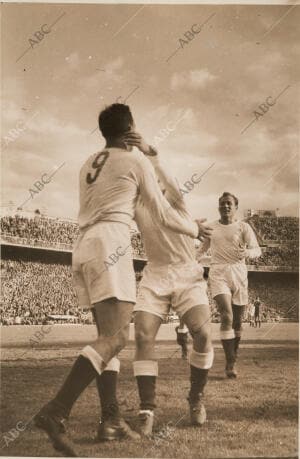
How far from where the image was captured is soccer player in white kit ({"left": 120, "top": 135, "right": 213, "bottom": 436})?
3.15 metres

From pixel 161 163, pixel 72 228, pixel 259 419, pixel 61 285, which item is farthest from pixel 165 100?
pixel 259 419

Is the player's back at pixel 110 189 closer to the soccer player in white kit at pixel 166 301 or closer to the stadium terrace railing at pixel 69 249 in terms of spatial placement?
the soccer player in white kit at pixel 166 301

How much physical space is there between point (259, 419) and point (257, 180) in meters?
1.72

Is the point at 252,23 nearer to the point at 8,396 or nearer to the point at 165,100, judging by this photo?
the point at 165,100

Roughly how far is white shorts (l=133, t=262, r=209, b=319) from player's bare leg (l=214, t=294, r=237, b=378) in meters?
1.06

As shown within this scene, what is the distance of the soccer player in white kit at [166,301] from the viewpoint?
124 inches

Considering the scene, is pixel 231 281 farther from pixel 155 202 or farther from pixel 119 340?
pixel 119 340

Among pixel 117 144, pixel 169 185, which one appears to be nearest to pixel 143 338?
pixel 169 185

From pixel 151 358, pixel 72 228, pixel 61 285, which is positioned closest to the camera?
pixel 151 358

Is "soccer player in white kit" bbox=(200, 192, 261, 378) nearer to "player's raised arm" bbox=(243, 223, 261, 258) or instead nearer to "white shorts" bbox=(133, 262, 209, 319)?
"player's raised arm" bbox=(243, 223, 261, 258)

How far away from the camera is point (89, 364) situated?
8.76 ft

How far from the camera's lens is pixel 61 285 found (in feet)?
14.3

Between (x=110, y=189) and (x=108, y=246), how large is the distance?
32cm

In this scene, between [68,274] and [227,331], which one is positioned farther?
[68,274]
